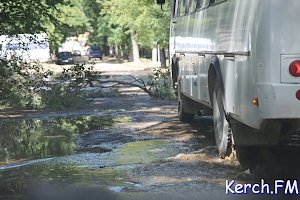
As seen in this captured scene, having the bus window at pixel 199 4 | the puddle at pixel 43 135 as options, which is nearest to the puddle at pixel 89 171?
the puddle at pixel 43 135

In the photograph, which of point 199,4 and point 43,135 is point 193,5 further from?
point 43,135

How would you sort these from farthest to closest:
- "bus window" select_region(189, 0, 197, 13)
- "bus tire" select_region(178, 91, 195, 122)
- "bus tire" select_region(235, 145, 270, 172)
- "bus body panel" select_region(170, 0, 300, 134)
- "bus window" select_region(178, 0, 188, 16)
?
"bus tire" select_region(178, 91, 195, 122) → "bus window" select_region(178, 0, 188, 16) → "bus window" select_region(189, 0, 197, 13) → "bus tire" select_region(235, 145, 270, 172) → "bus body panel" select_region(170, 0, 300, 134)

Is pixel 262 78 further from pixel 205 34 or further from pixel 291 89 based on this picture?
pixel 205 34

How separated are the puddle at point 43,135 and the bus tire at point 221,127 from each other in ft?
9.01

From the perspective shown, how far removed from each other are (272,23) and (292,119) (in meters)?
0.94

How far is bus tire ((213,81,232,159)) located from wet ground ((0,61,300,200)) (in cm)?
21

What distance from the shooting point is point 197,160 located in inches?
325

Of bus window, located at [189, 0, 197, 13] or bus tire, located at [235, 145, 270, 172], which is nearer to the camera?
bus tire, located at [235, 145, 270, 172]

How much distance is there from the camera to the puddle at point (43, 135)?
31.2 feet

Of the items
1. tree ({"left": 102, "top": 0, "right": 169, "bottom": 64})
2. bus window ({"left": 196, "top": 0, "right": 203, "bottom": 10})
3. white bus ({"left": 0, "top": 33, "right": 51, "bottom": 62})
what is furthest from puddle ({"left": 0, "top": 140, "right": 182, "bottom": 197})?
tree ({"left": 102, "top": 0, "right": 169, "bottom": 64})

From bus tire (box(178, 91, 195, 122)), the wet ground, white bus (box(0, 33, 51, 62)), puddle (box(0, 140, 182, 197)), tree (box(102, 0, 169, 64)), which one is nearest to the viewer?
the wet ground

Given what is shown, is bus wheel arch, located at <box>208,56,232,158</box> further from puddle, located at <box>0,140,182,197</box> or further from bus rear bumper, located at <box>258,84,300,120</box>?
bus rear bumper, located at <box>258,84,300,120</box>

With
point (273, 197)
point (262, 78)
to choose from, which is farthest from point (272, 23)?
point (273, 197)

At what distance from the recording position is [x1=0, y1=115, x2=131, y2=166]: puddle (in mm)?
9523
